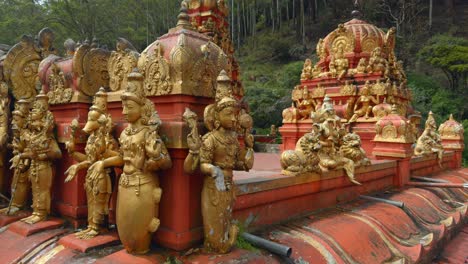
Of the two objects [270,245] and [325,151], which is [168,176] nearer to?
[270,245]

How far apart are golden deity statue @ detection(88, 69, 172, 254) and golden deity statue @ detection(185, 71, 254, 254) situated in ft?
1.16

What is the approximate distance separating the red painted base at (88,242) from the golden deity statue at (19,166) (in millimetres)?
1223

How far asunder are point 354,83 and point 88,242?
29.4 feet

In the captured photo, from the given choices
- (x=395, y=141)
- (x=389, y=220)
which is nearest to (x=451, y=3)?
(x=395, y=141)

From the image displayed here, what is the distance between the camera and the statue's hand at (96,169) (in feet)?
10.0

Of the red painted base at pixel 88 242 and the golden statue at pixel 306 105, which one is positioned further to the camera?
the golden statue at pixel 306 105

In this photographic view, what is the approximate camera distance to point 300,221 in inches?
165

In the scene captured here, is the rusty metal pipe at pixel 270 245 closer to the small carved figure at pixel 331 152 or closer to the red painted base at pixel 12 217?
the small carved figure at pixel 331 152

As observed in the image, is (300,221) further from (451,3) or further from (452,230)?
(451,3)

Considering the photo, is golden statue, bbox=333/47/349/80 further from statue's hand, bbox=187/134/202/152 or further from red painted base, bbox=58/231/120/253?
red painted base, bbox=58/231/120/253

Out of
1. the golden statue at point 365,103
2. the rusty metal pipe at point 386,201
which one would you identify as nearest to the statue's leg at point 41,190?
the rusty metal pipe at point 386,201

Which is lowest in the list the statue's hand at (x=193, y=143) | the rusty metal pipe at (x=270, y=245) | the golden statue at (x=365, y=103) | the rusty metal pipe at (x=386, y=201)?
the rusty metal pipe at (x=386, y=201)

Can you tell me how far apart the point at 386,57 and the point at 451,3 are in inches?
1399

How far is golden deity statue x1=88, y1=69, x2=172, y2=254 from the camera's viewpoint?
2.72m
